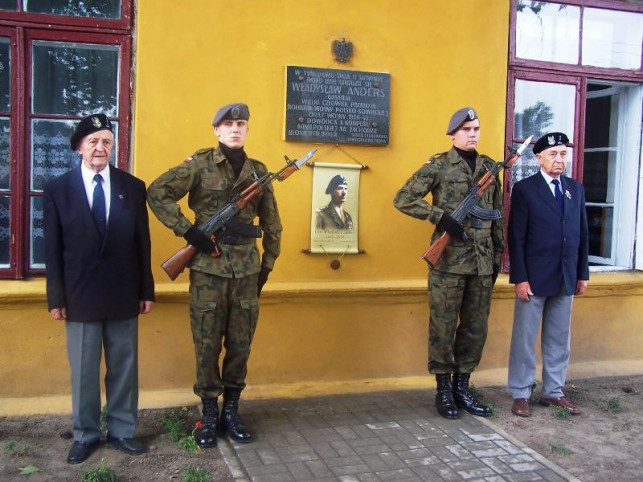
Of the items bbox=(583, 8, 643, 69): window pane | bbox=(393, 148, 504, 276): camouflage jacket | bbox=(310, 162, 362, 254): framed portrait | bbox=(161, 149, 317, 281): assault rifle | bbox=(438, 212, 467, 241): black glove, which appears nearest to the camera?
bbox=(161, 149, 317, 281): assault rifle

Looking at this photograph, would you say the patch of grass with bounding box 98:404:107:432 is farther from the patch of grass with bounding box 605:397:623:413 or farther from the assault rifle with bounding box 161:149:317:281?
the patch of grass with bounding box 605:397:623:413

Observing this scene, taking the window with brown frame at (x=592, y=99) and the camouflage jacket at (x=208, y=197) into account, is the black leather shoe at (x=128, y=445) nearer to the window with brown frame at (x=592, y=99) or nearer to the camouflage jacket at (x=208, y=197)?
the camouflage jacket at (x=208, y=197)

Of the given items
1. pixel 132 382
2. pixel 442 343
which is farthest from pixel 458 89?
pixel 132 382

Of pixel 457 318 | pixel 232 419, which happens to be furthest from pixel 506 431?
pixel 232 419

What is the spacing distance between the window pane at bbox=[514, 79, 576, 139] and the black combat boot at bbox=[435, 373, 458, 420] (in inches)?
87.4

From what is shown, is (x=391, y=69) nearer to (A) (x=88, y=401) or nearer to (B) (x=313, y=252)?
(B) (x=313, y=252)

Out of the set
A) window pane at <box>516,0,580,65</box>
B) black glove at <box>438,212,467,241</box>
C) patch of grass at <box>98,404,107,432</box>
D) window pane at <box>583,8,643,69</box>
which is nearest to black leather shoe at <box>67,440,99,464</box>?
patch of grass at <box>98,404,107,432</box>

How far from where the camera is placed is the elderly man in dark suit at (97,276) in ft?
11.8

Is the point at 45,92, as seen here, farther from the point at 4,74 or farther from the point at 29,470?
the point at 29,470

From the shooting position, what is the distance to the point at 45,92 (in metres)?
4.46

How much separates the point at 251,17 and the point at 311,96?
71cm

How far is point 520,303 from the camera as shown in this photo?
462 cm

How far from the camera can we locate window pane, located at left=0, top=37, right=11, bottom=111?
4.38m

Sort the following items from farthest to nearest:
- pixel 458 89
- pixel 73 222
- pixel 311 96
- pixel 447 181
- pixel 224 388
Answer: pixel 458 89 → pixel 311 96 → pixel 447 181 → pixel 224 388 → pixel 73 222
